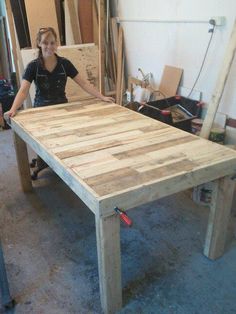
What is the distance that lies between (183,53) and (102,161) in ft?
6.48

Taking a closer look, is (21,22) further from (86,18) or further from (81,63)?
(81,63)

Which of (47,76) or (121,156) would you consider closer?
(121,156)

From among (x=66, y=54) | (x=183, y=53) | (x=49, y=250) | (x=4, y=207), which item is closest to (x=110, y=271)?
(x=49, y=250)

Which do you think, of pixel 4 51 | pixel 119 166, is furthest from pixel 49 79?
pixel 4 51

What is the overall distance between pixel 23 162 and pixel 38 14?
7.40 feet

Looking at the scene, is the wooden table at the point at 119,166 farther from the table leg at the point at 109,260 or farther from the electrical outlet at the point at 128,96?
the electrical outlet at the point at 128,96

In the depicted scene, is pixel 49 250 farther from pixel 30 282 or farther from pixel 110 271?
pixel 110 271

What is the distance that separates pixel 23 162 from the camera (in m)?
2.42

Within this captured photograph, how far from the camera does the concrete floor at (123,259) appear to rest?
1.55 m

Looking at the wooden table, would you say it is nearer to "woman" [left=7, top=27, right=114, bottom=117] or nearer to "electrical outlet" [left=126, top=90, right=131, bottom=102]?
"woman" [left=7, top=27, right=114, bottom=117]

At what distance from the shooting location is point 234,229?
205 cm

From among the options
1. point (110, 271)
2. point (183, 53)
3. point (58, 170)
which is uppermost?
point (183, 53)

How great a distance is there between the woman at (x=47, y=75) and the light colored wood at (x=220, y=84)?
79cm

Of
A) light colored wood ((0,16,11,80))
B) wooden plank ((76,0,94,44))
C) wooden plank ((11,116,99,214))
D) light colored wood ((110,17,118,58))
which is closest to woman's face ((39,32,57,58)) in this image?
wooden plank ((11,116,99,214))
